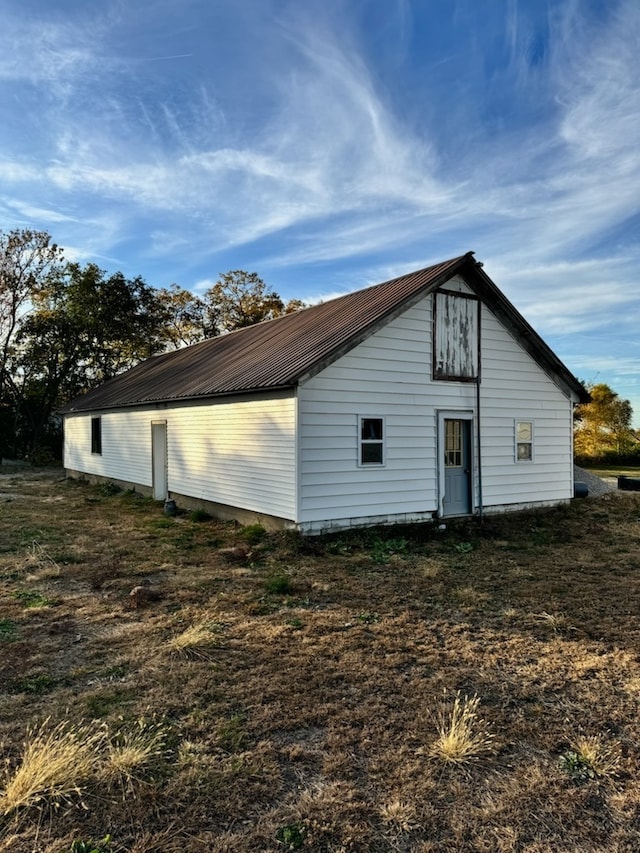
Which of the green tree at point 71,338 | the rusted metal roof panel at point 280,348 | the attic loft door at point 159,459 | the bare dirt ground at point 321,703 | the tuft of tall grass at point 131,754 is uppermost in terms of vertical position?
the green tree at point 71,338

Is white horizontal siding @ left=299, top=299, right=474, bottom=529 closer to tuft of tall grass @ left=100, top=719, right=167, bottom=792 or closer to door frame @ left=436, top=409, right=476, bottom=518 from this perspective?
door frame @ left=436, top=409, right=476, bottom=518

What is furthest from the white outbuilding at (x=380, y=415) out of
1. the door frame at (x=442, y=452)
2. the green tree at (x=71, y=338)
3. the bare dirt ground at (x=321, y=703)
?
the green tree at (x=71, y=338)

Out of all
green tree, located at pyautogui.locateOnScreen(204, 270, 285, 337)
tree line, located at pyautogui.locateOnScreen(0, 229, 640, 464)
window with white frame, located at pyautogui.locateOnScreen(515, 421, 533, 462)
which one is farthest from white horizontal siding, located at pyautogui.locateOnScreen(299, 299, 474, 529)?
green tree, located at pyautogui.locateOnScreen(204, 270, 285, 337)

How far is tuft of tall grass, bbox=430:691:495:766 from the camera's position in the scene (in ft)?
11.2

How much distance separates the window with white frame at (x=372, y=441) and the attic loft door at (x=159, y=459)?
22.0 ft

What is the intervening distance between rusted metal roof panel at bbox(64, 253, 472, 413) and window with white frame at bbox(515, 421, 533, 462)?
4.20 meters

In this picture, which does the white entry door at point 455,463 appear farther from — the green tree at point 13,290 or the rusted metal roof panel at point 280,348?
the green tree at point 13,290

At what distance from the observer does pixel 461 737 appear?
138 inches

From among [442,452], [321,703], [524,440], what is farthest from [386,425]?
[321,703]

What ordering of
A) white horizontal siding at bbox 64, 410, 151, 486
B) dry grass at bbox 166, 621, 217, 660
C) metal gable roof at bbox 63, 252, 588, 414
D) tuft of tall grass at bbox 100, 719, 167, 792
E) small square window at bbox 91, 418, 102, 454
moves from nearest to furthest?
1. tuft of tall grass at bbox 100, 719, 167, 792
2. dry grass at bbox 166, 621, 217, 660
3. metal gable roof at bbox 63, 252, 588, 414
4. white horizontal siding at bbox 64, 410, 151, 486
5. small square window at bbox 91, 418, 102, 454

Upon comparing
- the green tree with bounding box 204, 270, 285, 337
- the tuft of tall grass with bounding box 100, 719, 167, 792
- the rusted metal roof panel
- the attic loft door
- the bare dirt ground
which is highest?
the green tree with bounding box 204, 270, 285, 337

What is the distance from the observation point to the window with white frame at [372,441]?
10703 mm

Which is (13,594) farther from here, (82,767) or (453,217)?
(453,217)

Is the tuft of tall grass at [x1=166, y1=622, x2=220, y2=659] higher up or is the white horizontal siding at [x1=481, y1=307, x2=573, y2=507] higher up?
the white horizontal siding at [x1=481, y1=307, x2=573, y2=507]
